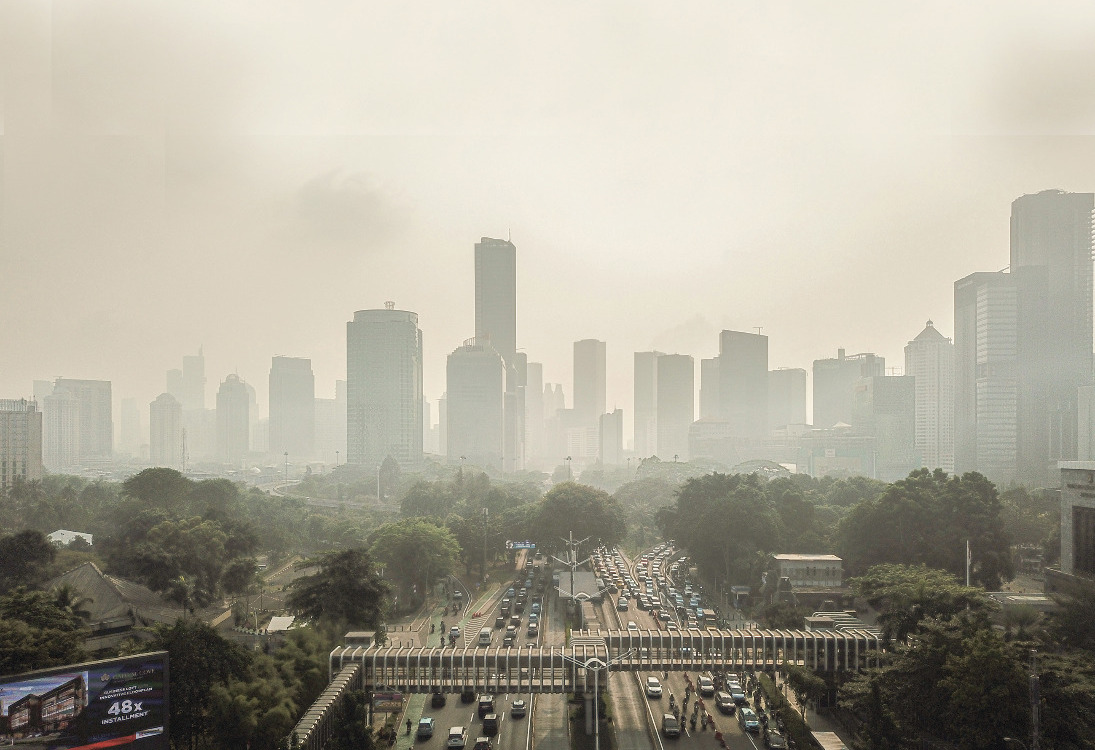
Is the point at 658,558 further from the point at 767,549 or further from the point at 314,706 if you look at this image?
the point at 314,706

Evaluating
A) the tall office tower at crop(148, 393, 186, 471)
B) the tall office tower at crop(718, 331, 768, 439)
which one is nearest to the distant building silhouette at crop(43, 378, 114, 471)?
the tall office tower at crop(148, 393, 186, 471)

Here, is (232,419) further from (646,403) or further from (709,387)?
(709,387)

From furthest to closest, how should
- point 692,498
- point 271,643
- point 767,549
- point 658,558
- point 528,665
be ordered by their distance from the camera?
point 658,558
point 692,498
point 767,549
point 271,643
point 528,665

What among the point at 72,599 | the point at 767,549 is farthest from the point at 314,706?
the point at 767,549

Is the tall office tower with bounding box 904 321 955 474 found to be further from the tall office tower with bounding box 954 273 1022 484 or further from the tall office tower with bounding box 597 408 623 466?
the tall office tower with bounding box 597 408 623 466

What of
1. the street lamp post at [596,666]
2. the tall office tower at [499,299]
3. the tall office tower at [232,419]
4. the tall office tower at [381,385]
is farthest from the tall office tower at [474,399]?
the street lamp post at [596,666]

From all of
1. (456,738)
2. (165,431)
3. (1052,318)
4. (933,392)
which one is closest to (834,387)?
(933,392)
